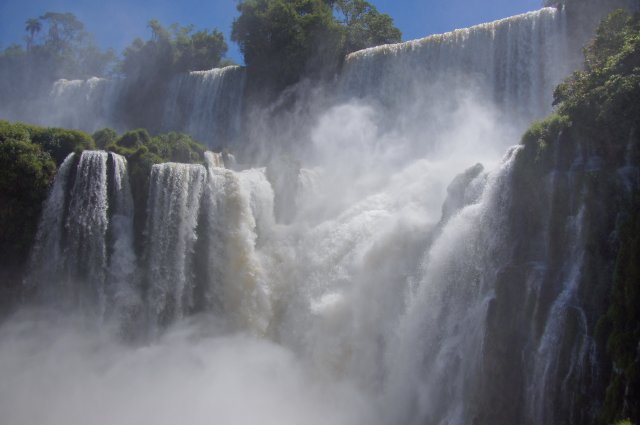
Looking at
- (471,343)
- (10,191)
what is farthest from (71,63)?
(471,343)

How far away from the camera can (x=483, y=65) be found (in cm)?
2445

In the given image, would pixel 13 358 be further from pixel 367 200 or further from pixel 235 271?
pixel 367 200

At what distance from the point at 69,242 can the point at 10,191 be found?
2610mm

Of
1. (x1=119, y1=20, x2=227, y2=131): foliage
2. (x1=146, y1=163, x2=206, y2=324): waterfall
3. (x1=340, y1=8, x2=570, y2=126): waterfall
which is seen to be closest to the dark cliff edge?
(x1=340, y1=8, x2=570, y2=126): waterfall

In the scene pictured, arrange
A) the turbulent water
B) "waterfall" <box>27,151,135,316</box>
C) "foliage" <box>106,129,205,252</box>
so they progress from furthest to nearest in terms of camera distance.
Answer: "foliage" <box>106,129,205,252</box>, "waterfall" <box>27,151,135,316</box>, the turbulent water

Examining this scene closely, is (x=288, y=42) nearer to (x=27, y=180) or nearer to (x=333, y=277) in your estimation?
(x=333, y=277)

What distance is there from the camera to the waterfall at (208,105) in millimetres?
32406

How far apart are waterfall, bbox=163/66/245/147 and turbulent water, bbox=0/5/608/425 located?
7.25 metres

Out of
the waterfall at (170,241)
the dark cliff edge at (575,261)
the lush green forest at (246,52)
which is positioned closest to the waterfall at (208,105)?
the lush green forest at (246,52)

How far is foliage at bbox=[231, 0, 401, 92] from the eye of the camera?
30.3 meters

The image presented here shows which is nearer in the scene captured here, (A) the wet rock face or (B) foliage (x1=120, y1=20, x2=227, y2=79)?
(A) the wet rock face

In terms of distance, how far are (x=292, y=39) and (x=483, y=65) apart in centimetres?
1084

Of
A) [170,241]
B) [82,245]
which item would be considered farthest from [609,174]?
[82,245]

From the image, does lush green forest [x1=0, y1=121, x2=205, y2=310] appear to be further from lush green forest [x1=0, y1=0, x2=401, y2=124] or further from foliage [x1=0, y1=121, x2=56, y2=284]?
lush green forest [x1=0, y1=0, x2=401, y2=124]
